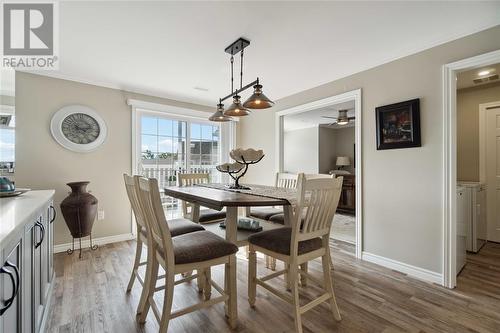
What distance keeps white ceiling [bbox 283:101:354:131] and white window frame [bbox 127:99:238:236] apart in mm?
1262

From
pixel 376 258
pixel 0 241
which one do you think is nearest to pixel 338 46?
pixel 376 258

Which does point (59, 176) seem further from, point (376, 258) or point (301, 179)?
point (376, 258)

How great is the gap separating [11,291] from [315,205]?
1498 mm

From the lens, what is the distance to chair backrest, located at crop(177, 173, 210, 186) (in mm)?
2908

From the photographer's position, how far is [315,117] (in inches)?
219

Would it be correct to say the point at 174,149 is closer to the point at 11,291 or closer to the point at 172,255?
the point at 172,255

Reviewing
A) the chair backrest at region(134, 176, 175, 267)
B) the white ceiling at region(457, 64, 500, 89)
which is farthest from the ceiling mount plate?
the white ceiling at region(457, 64, 500, 89)

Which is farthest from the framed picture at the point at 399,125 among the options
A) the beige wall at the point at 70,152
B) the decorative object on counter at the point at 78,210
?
the decorative object on counter at the point at 78,210

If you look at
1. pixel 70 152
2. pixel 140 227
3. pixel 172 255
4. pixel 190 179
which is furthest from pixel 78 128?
pixel 172 255

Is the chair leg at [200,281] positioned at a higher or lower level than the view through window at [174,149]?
lower

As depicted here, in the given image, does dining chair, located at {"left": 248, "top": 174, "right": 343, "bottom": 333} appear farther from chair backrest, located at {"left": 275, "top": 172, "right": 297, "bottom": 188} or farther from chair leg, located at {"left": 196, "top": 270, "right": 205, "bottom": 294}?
chair backrest, located at {"left": 275, "top": 172, "right": 297, "bottom": 188}

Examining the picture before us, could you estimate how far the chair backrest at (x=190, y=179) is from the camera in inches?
114

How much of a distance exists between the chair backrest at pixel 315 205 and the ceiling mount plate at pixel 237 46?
1474 mm

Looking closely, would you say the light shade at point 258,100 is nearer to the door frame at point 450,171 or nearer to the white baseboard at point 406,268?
the door frame at point 450,171
